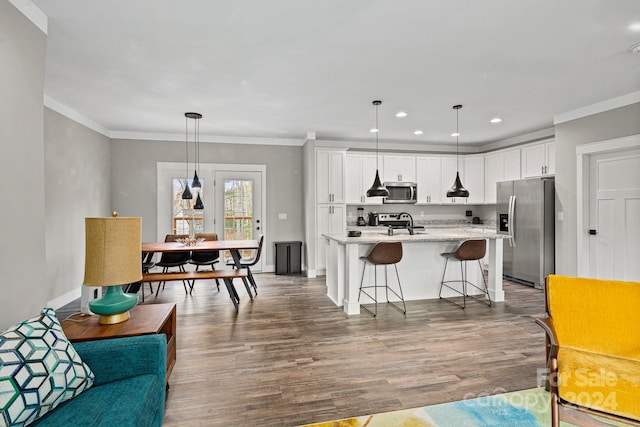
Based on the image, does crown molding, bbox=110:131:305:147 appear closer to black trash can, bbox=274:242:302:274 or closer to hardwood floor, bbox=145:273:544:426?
black trash can, bbox=274:242:302:274

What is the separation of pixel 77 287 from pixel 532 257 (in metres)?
6.83

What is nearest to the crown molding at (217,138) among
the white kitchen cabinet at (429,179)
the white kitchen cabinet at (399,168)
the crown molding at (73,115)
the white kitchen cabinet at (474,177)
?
the crown molding at (73,115)

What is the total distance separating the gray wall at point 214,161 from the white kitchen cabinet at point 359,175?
0.96m

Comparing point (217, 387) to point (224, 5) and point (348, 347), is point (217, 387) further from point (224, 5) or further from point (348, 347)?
point (224, 5)

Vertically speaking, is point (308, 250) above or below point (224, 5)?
below

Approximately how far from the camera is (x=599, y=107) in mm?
4297

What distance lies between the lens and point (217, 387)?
2379 millimetres

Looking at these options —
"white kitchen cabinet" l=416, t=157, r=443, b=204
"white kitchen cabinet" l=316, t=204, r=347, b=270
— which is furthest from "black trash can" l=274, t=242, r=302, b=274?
"white kitchen cabinet" l=416, t=157, r=443, b=204

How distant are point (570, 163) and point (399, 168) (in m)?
2.84

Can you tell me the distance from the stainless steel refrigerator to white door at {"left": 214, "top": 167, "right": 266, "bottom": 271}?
4.39 m

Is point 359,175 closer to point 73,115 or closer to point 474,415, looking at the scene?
point 73,115

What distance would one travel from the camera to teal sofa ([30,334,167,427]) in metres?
1.33

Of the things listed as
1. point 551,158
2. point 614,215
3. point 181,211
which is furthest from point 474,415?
point 181,211

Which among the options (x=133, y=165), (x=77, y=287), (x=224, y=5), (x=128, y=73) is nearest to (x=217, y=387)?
(x=224, y=5)
